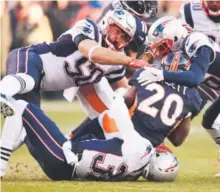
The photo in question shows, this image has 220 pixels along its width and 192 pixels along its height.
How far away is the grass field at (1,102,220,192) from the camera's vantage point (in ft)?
19.7

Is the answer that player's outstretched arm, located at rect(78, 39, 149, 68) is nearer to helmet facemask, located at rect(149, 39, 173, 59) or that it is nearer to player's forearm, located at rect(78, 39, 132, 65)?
player's forearm, located at rect(78, 39, 132, 65)

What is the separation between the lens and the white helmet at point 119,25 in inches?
262

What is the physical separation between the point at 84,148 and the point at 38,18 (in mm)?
9703

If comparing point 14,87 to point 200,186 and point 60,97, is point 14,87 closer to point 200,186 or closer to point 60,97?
point 200,186

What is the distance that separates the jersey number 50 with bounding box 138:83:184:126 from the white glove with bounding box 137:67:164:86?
79 millimetres

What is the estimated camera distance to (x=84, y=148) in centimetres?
621

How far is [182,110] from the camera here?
6.40 m

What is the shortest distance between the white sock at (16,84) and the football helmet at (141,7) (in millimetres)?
1194

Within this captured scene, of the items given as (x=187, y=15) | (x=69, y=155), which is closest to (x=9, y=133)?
(x=69, y=155)

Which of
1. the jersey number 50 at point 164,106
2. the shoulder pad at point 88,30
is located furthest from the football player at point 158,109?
the shoulder pad at point 88,30

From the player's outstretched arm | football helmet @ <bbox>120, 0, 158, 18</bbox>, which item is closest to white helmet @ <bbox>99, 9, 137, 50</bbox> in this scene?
the player's outstretched arm

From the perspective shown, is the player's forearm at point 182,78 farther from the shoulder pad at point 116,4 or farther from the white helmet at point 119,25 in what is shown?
the shoulder pad at point 116,4

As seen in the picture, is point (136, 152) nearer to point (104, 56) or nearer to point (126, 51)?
point (104, 56)

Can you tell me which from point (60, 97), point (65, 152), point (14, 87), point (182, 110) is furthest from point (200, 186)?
point (60, 97)
